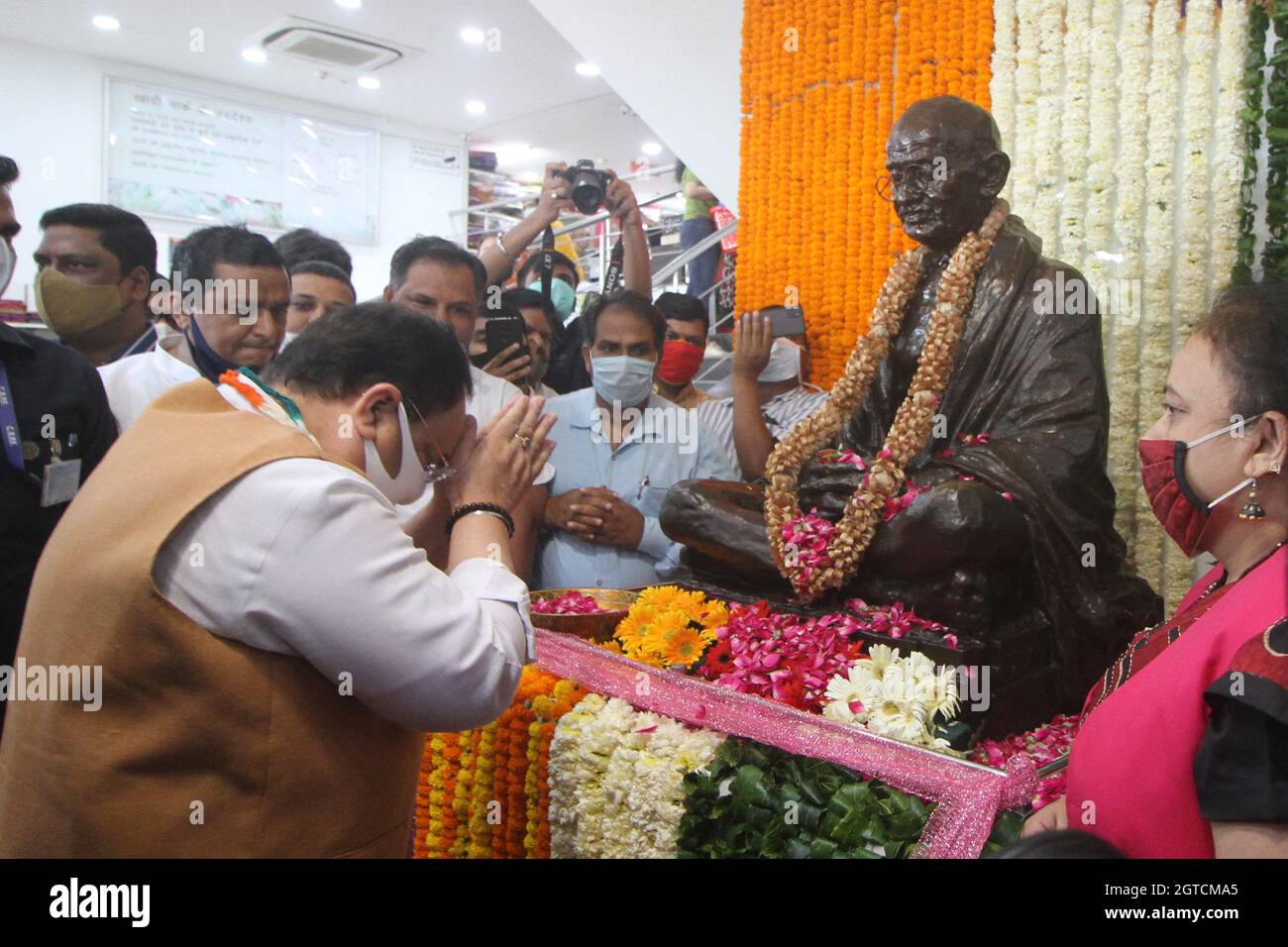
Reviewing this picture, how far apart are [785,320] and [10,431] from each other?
2362 millimetres

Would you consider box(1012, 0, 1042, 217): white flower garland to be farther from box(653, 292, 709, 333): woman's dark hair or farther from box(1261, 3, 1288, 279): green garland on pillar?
box(653, 292, 709, 333): woman's dark hair

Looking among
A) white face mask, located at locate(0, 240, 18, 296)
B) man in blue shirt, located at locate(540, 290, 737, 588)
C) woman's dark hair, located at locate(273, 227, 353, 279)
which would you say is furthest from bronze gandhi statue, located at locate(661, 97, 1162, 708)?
woman's dark hair, located at locate(273, 227, 353, 279)

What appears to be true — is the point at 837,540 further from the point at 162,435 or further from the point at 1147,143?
the point at 1147,143

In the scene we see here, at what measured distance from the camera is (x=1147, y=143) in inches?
133

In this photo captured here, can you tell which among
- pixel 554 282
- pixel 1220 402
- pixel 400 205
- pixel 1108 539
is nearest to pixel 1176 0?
pixel 1108 539

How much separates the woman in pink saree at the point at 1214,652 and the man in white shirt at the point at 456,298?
1915 millimetres

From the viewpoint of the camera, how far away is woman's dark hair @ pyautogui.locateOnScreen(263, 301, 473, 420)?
1543 millimetres

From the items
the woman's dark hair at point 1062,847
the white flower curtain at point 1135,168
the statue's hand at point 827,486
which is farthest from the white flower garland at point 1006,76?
the woman's dark hair at point 1062,847

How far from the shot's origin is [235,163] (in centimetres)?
979

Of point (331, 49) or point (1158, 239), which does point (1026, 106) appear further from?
point (331, 49)

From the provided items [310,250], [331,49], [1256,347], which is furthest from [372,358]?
[331,49]

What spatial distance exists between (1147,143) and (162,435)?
319 cm

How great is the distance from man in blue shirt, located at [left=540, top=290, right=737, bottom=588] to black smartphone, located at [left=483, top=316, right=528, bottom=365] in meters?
0.27

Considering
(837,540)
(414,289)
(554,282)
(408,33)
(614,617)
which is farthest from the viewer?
(408,33)
